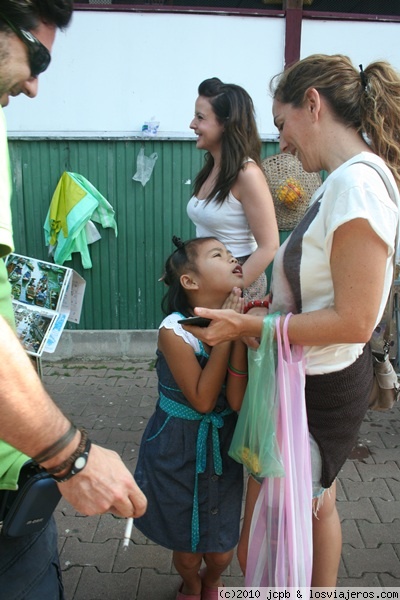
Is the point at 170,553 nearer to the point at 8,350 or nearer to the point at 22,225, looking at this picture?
the point at 8,350

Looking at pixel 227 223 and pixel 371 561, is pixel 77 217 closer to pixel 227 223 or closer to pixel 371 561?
pixel 227 223

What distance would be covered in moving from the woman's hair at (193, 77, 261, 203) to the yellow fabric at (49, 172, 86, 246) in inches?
94.1

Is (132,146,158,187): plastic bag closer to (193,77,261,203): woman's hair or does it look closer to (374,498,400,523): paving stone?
(193,77,261,203): woman's hair

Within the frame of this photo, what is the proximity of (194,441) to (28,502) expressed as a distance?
2.60ft

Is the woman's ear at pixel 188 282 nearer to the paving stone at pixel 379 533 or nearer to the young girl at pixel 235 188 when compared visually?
the young girl at pixel 235 188

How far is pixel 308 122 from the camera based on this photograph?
1.83m

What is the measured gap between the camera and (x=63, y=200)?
17.1ft

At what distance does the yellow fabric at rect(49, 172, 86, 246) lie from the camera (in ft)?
16.8

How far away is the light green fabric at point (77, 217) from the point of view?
5102 millimetres

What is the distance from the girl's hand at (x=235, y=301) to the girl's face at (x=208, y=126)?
1312 mm

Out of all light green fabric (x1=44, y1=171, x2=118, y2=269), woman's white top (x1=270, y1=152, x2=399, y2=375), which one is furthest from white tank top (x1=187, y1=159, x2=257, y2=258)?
light green fabric (x1=44, y1=171, x2=118, y2=269)

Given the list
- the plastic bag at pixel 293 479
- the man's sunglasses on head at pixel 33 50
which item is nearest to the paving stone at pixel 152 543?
the plastic bag at pixel 293 479

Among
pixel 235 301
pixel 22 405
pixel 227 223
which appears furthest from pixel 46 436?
pixel 227 223

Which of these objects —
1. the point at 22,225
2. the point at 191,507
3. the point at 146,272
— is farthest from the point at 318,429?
the point at 22,225
